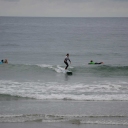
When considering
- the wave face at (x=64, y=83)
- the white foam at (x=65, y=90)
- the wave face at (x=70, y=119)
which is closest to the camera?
the wave face at (x=70, y=119)

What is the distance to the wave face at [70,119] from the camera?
42.3 feet

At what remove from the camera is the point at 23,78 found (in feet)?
75.6

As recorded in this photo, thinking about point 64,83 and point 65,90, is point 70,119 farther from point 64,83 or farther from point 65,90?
point 64,83

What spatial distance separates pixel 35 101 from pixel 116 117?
15.0 feet

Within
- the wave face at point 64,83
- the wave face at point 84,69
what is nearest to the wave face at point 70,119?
the wave face at point 64,83

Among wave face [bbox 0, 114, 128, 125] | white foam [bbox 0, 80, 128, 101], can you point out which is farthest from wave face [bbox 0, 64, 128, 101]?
wave face [bbox 0, 114, 128, 125]

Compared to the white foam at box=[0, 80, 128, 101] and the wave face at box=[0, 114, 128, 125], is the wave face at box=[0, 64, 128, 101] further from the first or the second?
the wave face at box=[0, 114, 128, 125]

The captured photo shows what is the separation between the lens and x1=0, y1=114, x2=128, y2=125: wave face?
1289cm

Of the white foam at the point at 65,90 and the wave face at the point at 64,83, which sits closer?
the white foam at the point at 65,90

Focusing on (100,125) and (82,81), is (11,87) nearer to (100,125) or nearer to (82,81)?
(82,81)

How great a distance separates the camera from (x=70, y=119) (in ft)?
43.1

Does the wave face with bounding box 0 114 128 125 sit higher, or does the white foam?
the white foam

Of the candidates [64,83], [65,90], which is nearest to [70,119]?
[65,90]

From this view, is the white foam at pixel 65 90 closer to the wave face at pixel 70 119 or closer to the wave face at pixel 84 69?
the wave face at pixel 70 119
